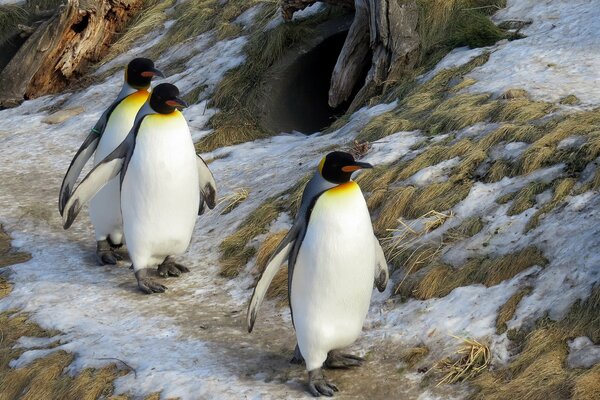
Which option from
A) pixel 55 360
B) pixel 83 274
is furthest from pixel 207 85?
pixel 55 360

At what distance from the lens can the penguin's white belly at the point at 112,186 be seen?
23.6 feet

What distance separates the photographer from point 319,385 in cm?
490

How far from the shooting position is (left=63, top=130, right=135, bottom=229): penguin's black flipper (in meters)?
6.67

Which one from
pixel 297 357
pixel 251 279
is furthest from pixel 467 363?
pixel 251 279

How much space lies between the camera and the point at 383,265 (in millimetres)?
5473

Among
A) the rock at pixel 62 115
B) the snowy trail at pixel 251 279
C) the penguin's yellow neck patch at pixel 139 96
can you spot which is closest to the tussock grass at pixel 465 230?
the snowy trail at pixel 251 279

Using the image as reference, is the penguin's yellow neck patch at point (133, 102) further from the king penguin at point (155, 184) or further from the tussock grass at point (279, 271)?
the tussock grass at point (279, 271)

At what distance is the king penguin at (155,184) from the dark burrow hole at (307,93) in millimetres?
3021

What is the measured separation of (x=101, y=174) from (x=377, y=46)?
129 inches

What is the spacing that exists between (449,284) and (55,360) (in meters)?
2.32

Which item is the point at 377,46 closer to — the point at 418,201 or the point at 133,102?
the point at 133,102

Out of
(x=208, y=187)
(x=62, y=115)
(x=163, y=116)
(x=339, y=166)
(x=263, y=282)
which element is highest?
(x=339, y=166)

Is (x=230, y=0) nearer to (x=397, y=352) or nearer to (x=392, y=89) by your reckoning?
(x=392, y=89)

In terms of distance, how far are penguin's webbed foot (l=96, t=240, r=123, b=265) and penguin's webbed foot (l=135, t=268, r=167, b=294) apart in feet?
1.99
